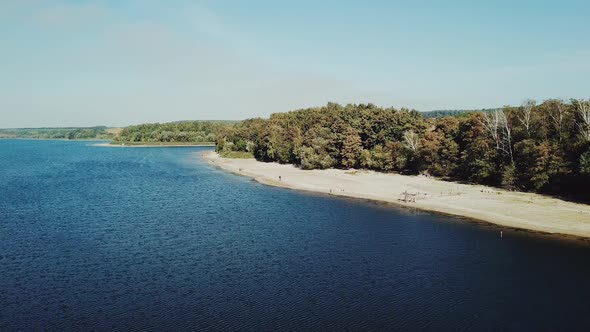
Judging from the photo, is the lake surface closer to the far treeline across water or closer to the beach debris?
the beach debris

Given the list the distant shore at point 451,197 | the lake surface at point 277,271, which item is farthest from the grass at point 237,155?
the lake surface at point 277,271

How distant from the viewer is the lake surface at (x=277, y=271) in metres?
33.2

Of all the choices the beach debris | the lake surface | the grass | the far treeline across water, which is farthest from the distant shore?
the grass

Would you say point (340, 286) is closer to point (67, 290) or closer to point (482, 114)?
point (67, 290)

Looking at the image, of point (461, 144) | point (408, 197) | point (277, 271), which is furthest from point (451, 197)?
point (277, 271)

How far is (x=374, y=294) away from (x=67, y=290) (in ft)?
84.9

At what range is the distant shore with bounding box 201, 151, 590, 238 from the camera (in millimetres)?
58719

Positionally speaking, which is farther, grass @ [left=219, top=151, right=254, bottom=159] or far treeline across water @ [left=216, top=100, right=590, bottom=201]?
grass @ [left=219, top=151, right=254, bottom=159]

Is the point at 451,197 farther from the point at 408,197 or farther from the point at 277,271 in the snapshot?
the point at 277,271

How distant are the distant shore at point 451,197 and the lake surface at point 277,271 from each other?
5.11m

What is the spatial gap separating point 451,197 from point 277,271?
43.0 meters

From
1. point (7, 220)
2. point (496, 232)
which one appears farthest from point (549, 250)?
point (7, 220)

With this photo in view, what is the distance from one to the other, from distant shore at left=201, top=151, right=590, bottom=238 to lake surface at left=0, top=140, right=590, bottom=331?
Answer: 5.11m

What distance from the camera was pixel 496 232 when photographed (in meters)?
56.3
